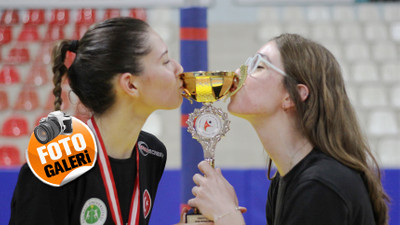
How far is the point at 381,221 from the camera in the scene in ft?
6.61

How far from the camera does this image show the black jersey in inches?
66.9

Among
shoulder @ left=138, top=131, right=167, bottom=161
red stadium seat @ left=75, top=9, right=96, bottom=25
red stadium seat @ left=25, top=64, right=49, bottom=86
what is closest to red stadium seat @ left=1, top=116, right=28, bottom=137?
red stadium seat @ left=25, top=64, right=49, bottom=86

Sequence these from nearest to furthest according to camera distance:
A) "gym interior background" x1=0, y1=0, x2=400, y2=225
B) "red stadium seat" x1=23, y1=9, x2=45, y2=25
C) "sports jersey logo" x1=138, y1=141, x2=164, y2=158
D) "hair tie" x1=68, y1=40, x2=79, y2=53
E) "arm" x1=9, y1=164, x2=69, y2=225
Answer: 1. "arm" x1=9, y1=164, x2=69, y2=225
2. "hair tie" x1=68, y1=40, x2=79, y2=53
3. "sports jersey logo" x1=138, y1=141, x2=164, y2=158
4. "gym interior background" x1=0, y1=0, x2=400, y2=225
5. "red stadium seat" x1=23, y1=9, x2=45, y2=25

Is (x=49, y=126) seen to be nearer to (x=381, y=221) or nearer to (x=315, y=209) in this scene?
(x=315, y=209)

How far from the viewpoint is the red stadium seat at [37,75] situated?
6473mm

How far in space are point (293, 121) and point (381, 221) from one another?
0.57 metres

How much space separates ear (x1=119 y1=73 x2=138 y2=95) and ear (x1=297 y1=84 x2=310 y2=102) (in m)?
0.70

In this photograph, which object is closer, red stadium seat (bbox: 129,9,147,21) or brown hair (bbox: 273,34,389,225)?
brown hair (bbox: 273,34,389,225)

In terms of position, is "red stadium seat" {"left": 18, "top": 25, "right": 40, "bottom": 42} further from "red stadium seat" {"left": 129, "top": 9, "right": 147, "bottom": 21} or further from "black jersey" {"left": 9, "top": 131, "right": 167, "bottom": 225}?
"black jersey" {"left": 9, "top": 131, "right": 167, "bottom": 225}

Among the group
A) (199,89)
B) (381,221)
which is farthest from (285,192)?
(199,89)

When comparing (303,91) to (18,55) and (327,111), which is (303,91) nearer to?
(327,111)

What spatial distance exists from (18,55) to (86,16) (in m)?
1.11

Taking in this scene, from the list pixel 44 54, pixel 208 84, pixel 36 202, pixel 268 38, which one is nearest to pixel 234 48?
pixel 268 38

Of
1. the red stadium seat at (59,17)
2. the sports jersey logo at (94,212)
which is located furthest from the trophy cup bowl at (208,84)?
the red stadium seat at (59,17)
